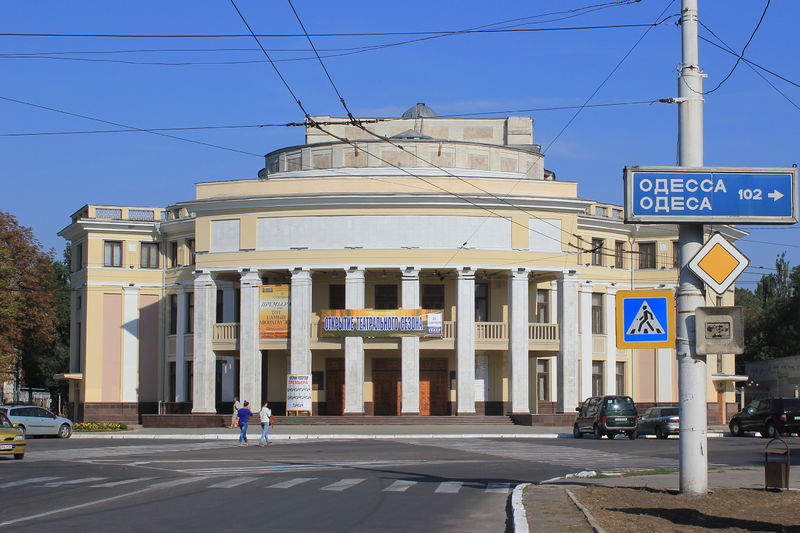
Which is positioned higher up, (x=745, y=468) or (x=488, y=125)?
(x=488, y=125)

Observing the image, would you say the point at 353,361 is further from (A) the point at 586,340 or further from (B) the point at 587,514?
(B) the point at 587,514

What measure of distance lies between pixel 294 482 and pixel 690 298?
9.38 m

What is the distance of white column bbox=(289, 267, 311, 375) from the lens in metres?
52.1

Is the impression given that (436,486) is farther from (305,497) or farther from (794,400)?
(794,400)

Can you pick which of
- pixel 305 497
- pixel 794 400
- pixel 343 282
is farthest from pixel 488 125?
pixel 305 497

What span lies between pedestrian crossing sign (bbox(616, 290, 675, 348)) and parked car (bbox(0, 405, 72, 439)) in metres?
33.9

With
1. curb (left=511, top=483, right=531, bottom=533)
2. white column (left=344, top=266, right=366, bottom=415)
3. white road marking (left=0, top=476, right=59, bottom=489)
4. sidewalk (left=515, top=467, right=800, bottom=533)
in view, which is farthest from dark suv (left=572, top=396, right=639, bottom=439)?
curb (left=511, top=483, right=531, bottom=533)

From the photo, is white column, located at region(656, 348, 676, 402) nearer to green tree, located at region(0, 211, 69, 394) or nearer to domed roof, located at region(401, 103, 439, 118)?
domed roof, located at region(401, 103, 439, 118)

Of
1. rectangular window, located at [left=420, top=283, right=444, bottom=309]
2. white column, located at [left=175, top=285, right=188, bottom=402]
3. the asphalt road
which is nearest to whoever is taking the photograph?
the asphalt road

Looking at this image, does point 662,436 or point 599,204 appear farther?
point 599,204

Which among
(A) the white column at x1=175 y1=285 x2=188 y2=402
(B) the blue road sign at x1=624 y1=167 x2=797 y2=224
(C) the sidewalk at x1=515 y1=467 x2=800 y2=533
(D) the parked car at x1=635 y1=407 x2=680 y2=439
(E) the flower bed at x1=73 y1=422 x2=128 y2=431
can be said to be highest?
(B) the blue road sign at x1=624 y1=167 x2=797 y2=224

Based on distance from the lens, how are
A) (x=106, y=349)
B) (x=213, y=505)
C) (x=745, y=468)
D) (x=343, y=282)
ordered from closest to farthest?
(x=213, y=505), (x=745, y=468), (x=343, y=282), (x=106, y=349)

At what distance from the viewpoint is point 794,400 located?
43.9 m

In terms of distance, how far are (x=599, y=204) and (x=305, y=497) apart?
44839 millimetres
